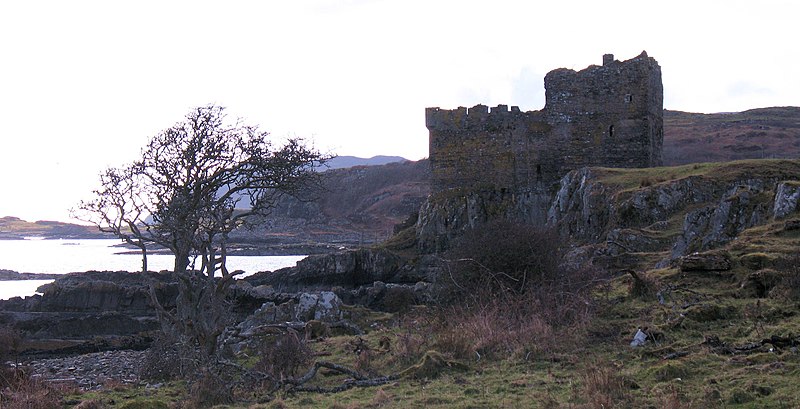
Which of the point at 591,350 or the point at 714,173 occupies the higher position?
the point at 714,173

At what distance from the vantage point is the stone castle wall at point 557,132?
34375 millimetres

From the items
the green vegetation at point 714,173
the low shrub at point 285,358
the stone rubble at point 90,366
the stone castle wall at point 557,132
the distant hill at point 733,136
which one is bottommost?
the stone rubble at point 90,366

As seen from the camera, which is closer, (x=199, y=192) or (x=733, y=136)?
(x=199, y=192)

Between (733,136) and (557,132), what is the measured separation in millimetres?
55410

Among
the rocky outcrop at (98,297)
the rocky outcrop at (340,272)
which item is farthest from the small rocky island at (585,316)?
the rocky outcrop at (340,272)

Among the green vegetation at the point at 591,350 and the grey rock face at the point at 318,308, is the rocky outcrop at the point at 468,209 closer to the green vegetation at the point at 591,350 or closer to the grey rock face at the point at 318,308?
the grey rock face at the point at 318,308

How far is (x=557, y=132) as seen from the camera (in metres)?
35.5

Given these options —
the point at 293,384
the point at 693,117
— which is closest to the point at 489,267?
the point at 293,384

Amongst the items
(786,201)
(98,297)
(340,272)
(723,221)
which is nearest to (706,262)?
(786,201)

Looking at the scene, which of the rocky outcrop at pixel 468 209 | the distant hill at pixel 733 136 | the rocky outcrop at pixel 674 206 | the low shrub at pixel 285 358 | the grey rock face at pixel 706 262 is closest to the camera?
the low shrub at pixel 285 358

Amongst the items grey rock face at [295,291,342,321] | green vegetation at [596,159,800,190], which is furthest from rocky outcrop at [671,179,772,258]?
grey rock face at [295,291,342,321]

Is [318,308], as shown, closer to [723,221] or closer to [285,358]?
[285,358]

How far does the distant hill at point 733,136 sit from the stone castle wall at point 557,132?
101ft

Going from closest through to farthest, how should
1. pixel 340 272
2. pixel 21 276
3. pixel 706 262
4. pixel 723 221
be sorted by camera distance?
pixel 706 262 < pixel 723 221 < pixel 340 272 < pixel 21 276
